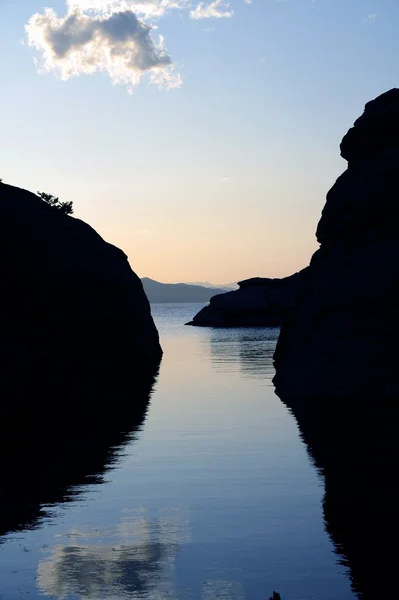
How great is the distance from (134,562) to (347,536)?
2.77m

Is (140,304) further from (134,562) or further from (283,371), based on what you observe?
(134,562)

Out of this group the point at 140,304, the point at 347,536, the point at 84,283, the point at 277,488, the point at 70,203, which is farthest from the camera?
the point at 70,203

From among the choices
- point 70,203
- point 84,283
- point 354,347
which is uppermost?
point 70,203

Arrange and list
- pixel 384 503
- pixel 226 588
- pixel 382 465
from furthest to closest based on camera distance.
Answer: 1. pixel 382 465
2. pixel 384 503
3. pixel 226 588

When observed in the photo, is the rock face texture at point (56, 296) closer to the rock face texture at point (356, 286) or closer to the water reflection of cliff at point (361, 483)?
the rock face texture at point (356, 286)

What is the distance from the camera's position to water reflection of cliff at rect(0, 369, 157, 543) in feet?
40.0

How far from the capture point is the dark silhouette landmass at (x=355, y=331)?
1548 cm

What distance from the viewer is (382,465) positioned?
14125 mm

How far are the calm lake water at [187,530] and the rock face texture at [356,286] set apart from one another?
578cm

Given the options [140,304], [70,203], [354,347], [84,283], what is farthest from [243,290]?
[354,347]

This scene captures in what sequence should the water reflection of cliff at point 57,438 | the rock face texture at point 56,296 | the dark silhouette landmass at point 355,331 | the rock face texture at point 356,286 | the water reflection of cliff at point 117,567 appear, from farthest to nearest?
the rock face texture at point 56,296, the rock face texture at point 356,286, the dark silhouette landmass at point 355,331, the water reflection of cliff at point 57,438, the water reflection of cliff at point 117,567

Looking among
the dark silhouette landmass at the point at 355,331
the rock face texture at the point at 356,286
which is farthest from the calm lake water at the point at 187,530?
the rock face texture at the point at 356,286

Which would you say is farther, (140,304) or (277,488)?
(140,304)

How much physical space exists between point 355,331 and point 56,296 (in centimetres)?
1202
